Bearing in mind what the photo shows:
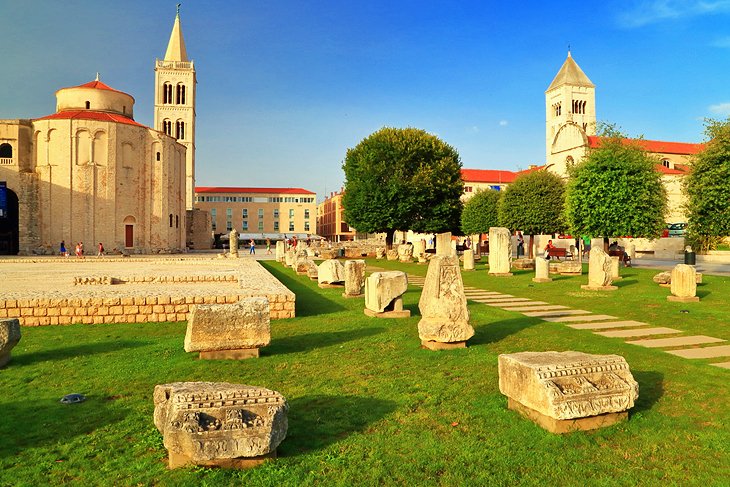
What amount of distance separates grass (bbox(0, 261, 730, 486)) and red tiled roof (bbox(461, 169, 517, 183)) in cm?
8955

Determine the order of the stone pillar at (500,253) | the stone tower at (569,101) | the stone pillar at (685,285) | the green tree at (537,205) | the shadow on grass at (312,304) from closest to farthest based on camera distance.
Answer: the shadow on grass at (312,304) → the stone pillar at (685,285) → the stone pillar at (500,253) → the green tree at (537,205) → the stone tower at (569,101)

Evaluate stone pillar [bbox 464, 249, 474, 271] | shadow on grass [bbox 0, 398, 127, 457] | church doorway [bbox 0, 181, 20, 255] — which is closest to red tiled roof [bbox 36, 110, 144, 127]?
church doorway [bbox 0, 181, 20, 255]

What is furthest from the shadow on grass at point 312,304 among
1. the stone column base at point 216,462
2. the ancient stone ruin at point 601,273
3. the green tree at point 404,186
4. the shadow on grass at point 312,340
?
the green tree at point 404,186

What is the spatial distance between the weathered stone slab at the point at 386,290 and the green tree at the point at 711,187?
1704 cm

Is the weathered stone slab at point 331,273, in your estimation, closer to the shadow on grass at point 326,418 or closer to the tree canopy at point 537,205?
the shadow on grass at point 326,418

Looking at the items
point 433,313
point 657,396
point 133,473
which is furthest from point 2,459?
point 657,396

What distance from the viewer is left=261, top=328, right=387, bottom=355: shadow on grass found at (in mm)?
7775

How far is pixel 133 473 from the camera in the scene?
141 inches

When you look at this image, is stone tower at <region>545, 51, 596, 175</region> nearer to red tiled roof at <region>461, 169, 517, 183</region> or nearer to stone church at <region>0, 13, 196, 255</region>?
red tiled roof at <region>461, 169, 517, 183</region>

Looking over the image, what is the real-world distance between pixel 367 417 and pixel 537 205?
4039 centimetres

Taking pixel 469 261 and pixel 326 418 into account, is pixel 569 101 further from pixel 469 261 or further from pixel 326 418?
pixel 326 418

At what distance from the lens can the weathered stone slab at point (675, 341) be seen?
8039 mm

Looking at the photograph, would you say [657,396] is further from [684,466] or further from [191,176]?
[191,176]

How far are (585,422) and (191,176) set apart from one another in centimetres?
7592
